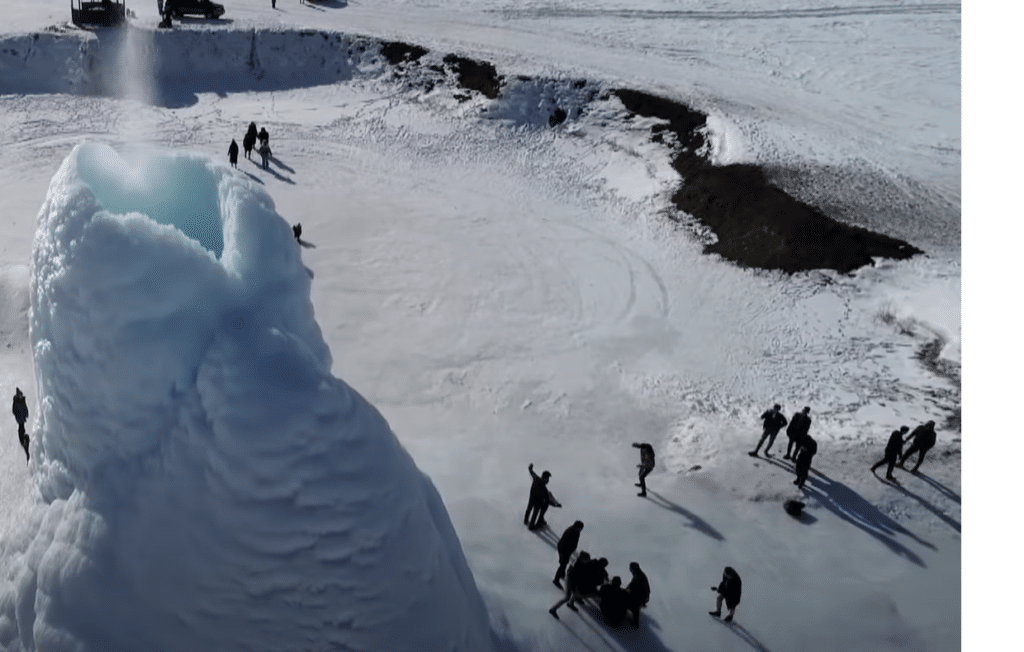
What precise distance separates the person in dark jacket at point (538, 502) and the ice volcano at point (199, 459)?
13.6ft

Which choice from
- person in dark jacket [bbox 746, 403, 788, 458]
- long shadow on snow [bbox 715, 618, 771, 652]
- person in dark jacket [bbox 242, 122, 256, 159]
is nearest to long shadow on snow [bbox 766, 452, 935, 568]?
person in dark jacket [bbox 746, 403, 788, 458]

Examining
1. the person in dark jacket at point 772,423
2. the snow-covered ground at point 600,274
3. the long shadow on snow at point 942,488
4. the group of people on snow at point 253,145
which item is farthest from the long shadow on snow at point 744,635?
the group of people on snow at point 253,145

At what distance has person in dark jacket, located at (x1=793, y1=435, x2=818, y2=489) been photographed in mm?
12781

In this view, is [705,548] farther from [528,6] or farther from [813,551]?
[528,6]

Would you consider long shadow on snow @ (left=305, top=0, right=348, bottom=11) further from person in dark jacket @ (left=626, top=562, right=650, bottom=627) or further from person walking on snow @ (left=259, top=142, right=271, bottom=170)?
person in dark jacket @ (left=626, top=562, right=650, bottom=627)

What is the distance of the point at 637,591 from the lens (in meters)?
10.3

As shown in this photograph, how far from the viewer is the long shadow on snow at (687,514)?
12.3m

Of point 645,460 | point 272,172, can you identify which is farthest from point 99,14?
point 645,460

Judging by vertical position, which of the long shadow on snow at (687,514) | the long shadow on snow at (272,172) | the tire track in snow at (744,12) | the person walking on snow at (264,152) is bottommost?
the long shadow on snow at (687,514)

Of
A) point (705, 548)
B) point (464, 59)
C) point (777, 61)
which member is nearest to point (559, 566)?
point (705, 548)

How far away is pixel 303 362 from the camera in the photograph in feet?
23.2

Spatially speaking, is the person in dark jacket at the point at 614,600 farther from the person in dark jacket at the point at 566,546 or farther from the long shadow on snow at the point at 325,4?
→ the long shadow on snow at the point at 325,4

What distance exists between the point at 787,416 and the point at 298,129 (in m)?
17.5

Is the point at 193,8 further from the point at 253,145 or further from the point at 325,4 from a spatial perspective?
the point at 253,145
